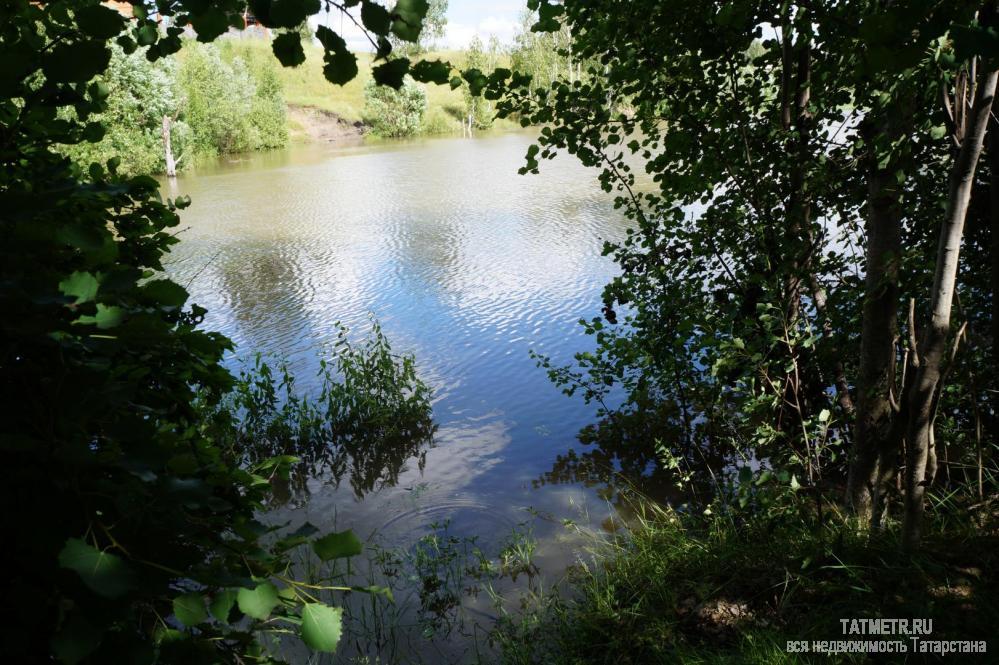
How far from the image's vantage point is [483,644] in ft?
14.4

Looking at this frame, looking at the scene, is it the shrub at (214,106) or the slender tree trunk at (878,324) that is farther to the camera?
the shrub at (214,106)

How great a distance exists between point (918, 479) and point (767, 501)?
968 mm

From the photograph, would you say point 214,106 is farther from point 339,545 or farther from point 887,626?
point 339,545

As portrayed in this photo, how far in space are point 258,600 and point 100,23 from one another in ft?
3.69

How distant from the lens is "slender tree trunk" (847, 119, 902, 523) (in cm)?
337

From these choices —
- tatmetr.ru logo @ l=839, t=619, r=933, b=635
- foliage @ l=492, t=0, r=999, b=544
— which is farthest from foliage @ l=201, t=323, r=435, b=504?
tatmetr.ru logo @ l=839, t=619, r=933, b=635

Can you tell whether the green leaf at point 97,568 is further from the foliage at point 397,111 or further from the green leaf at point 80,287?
the foliage at point 397,111

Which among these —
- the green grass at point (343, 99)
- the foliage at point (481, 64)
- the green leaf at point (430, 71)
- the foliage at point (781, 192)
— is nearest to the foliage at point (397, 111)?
the green grass at point (343, 99)

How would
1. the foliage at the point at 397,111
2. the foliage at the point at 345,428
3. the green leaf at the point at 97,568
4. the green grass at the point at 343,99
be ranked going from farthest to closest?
the green grass at the point at 343,99, the foliage at the point at 397,111, the foliage at the point at 345,428, the green leaf at the point at 97,568

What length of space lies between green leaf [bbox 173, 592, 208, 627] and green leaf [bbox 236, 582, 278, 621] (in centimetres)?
7

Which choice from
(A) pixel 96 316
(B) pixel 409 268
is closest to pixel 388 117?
(B) pixel 409 268

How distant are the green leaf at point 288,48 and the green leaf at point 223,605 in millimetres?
1109

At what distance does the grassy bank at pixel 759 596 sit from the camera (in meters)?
2.77

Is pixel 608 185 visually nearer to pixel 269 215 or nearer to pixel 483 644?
pixel 483 644
